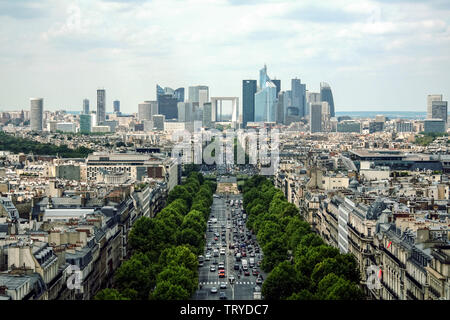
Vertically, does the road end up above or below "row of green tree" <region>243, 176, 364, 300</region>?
below

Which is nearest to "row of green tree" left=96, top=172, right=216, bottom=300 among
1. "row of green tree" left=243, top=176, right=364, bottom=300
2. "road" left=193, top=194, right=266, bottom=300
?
"road" left=193, top=194, right=266, bottom=300

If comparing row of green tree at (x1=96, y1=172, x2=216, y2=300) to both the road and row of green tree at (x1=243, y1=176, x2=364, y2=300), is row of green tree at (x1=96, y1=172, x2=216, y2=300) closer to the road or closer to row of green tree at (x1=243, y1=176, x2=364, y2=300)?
the road

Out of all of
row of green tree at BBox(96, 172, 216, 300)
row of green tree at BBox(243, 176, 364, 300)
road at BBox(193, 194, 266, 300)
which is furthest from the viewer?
road at BBox(193, 194, 266, 300)

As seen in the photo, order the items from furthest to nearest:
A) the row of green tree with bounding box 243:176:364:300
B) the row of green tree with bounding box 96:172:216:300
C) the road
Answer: the road, the row of green tree with bounding box 96:172:216:300, the row of green tree with bounding box 243:176:364:300

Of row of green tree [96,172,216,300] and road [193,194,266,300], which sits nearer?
row of green tree [96,172,216,300]

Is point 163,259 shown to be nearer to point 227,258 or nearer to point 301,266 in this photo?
point 301,266

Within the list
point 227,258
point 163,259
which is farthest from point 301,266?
point 227,258

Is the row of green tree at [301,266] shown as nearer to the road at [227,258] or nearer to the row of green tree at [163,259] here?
the road at [227,258]
